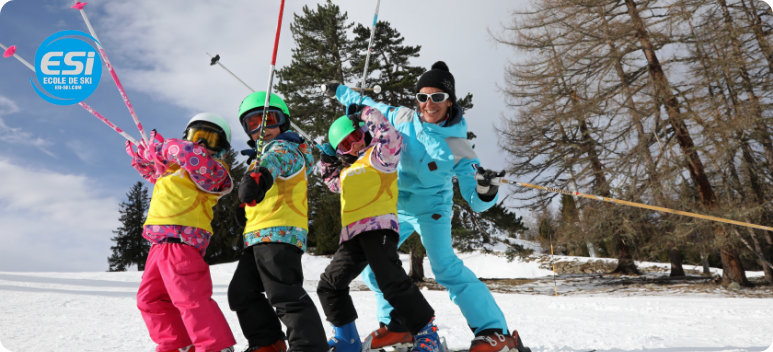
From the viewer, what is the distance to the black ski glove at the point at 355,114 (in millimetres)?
2799

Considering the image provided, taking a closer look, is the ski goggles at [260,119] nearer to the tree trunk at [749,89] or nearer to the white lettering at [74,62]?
the white lettering at [74,62]

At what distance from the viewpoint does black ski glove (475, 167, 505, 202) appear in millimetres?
2863

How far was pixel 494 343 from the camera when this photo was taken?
2627 millimetres

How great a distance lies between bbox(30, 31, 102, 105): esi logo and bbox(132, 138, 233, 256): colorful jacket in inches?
38.6

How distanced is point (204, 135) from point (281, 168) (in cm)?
73

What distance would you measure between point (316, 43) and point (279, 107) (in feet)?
41.9

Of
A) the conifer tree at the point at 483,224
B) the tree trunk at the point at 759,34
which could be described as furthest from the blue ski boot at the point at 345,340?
the tree trunk at the point at 759,34

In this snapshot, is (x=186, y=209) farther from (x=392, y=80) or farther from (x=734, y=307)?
(x=392, y=80)

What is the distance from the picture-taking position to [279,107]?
2.71 metres

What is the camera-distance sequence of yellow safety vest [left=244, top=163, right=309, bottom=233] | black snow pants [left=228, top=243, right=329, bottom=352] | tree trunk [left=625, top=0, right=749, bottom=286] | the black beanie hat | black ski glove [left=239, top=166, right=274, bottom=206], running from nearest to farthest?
black ski glove [left=239, top=166, right=274, bottom=206]
black snow pants [left=228, top=243, right=329, bottom=352]
yellow safety vest [left=244, top=163, right=309, bottom=233]
the black beanie hat
tree trunk [left=625, top=0, right=749, bottom=286]

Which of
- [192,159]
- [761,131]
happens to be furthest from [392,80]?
[192,159]

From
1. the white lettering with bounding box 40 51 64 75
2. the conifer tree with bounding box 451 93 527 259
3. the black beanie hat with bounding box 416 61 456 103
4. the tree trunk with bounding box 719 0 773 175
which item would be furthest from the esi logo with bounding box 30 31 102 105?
the tree trunk with bounding box 719 0 773 175

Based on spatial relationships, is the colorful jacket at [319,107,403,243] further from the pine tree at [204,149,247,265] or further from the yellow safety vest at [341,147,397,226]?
the pine tree at [204,149,247,265]

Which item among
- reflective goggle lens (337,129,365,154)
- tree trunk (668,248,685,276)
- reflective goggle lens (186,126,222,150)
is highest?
reflective goggle lens (186,126,222,150)
